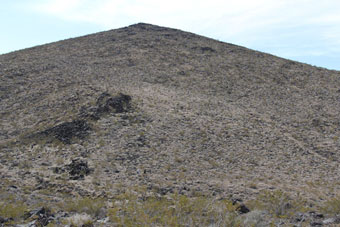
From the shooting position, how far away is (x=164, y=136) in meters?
19.4

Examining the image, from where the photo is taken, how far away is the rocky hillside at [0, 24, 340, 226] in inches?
467

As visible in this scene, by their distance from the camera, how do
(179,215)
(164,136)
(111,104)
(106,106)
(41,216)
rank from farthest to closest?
1. (111,104)
2. (106,106)
3. (164,136)
4. (41,216)
5. (179,215)

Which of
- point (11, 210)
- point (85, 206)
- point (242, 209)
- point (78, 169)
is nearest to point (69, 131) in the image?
point (78, 169)

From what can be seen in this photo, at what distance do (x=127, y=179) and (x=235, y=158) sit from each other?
611cm

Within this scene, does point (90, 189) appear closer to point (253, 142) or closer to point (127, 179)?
point (127, 179)

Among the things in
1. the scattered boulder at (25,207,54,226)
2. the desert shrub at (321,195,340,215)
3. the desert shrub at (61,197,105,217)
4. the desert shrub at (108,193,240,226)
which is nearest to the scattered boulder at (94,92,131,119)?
the desert shrub at (61,197,105,217)

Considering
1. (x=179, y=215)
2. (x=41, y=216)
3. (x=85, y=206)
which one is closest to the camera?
(x=179, y=215)

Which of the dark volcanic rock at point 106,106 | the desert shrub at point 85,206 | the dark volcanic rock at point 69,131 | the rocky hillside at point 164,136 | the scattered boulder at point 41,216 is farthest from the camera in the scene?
the dark volcanic rock at point 106,106

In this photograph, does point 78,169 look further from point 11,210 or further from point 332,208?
point 332,208

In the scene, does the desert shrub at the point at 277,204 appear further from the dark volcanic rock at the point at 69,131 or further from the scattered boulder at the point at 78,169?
the dark volcanic rock at the point at 69,131

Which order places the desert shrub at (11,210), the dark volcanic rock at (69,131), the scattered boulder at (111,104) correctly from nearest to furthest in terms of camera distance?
the desert shrub at (11,210) < the dark volcanic rock at (69,131) < the scattered boulder at (111,104)

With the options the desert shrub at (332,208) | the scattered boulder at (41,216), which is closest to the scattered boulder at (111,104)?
the scattered boulder at (41,216)

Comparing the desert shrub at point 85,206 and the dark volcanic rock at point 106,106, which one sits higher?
the dark volcanic rock at point 106,106

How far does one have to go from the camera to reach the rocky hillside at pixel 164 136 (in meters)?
11.9
